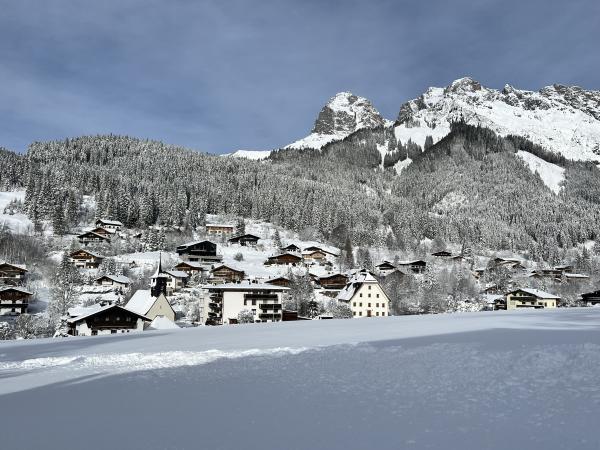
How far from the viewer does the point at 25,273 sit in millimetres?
84875

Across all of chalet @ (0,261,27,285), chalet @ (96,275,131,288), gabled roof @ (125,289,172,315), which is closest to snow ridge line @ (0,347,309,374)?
gabled roof @ (125,289,172,315)

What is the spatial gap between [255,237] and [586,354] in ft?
359

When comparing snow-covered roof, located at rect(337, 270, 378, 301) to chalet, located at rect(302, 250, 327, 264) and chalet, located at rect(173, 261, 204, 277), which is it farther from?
chalet, located at rect(302, 250, 327, 264)

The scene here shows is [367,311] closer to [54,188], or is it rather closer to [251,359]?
[251,359]

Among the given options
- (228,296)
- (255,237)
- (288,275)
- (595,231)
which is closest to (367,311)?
(288,275)

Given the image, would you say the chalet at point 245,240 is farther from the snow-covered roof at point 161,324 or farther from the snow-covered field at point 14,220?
the snow-covered roof at point 161,324

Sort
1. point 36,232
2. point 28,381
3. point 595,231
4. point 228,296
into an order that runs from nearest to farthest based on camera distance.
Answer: point 28,381 → point 228,296 → point 36,232 → point 595,231

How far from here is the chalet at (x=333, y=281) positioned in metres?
94.6

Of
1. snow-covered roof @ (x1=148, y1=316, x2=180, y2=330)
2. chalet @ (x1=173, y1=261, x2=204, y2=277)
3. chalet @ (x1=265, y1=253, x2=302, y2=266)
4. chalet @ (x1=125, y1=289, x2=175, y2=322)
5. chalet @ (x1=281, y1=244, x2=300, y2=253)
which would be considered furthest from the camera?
chalet @ (x1=281, y1=244, x2=300, y2=253)

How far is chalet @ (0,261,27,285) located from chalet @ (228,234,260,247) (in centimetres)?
5364

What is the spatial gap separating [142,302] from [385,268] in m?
63.7

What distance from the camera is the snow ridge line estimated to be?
21438 mm

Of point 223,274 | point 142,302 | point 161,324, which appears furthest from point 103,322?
point 223,274

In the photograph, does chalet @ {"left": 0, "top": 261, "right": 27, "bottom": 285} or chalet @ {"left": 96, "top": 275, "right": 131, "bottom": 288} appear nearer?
chalet @ {"left": 0, "top": 261, "right": 27, "bottom": 285}
